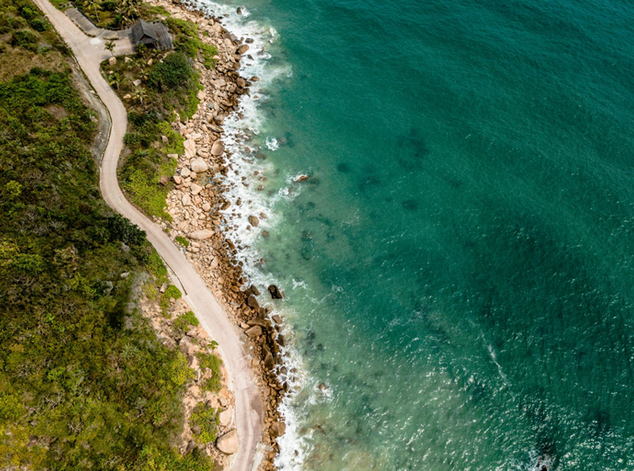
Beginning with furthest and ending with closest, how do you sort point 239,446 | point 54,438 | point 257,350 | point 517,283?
point 517,283 < point 257,350 < point 239,446 < point 54,438


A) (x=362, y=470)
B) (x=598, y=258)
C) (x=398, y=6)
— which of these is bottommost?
(x=362, y=470)

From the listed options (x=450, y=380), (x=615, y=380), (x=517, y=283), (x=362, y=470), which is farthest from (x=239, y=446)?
(x=615, y=380)

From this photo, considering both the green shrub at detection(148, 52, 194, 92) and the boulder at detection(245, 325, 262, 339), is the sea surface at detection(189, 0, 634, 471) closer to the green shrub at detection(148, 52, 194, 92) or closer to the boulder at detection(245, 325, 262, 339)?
the boulder at detection(245, 325, 262, 339)

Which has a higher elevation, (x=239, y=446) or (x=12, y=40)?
(x=12, y=40)

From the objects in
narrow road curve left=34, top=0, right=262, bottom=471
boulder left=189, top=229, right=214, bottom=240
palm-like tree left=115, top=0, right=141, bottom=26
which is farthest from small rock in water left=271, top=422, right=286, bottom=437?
palm-like tree left=115, top=0, right=141, bottom=26

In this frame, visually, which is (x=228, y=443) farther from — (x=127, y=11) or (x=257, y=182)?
(x=127, y=11)

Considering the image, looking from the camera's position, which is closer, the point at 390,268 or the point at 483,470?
the point at 483,470

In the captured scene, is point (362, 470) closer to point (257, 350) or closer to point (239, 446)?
point (239, 446)

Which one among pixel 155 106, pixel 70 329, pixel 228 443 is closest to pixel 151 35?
pixel 155 106
